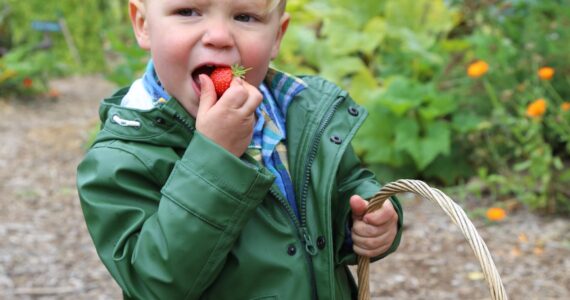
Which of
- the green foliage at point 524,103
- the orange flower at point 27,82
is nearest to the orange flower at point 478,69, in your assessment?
the green foliage at point 524,103

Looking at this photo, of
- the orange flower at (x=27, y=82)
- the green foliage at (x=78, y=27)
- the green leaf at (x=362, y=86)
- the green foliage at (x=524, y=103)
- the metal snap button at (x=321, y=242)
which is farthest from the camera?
the green foliage at (x=78, y=27)

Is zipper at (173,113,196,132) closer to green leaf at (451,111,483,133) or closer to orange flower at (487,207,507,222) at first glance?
orange flower at (487,207,507,222)

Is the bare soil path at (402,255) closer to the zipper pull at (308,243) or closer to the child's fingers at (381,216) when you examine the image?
the child's fingers at (381,216)

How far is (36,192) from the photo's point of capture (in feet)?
15.1

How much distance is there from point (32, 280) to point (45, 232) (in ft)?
2.09

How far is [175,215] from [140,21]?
505mm

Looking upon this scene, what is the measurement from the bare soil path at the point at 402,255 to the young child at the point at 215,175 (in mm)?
1564

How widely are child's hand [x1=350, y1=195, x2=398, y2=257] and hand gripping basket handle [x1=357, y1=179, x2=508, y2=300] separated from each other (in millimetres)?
19

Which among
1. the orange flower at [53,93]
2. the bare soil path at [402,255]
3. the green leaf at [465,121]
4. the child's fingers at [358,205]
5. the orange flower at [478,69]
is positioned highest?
the child's fingers at [358,205]

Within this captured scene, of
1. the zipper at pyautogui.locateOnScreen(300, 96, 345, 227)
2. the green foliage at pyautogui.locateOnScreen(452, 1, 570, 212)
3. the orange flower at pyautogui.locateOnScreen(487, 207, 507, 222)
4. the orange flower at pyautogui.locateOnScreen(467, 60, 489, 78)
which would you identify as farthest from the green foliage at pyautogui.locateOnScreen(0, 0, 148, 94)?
the zipper at pyautogui.locateOnScreen(300, 96, 345, 227)

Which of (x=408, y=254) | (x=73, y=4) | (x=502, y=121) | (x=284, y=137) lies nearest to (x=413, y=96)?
(x=502, y=121)

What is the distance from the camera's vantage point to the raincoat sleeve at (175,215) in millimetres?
1421

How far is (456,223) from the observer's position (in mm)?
1539

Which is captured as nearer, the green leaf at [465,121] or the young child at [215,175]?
the young child at [215,175]
